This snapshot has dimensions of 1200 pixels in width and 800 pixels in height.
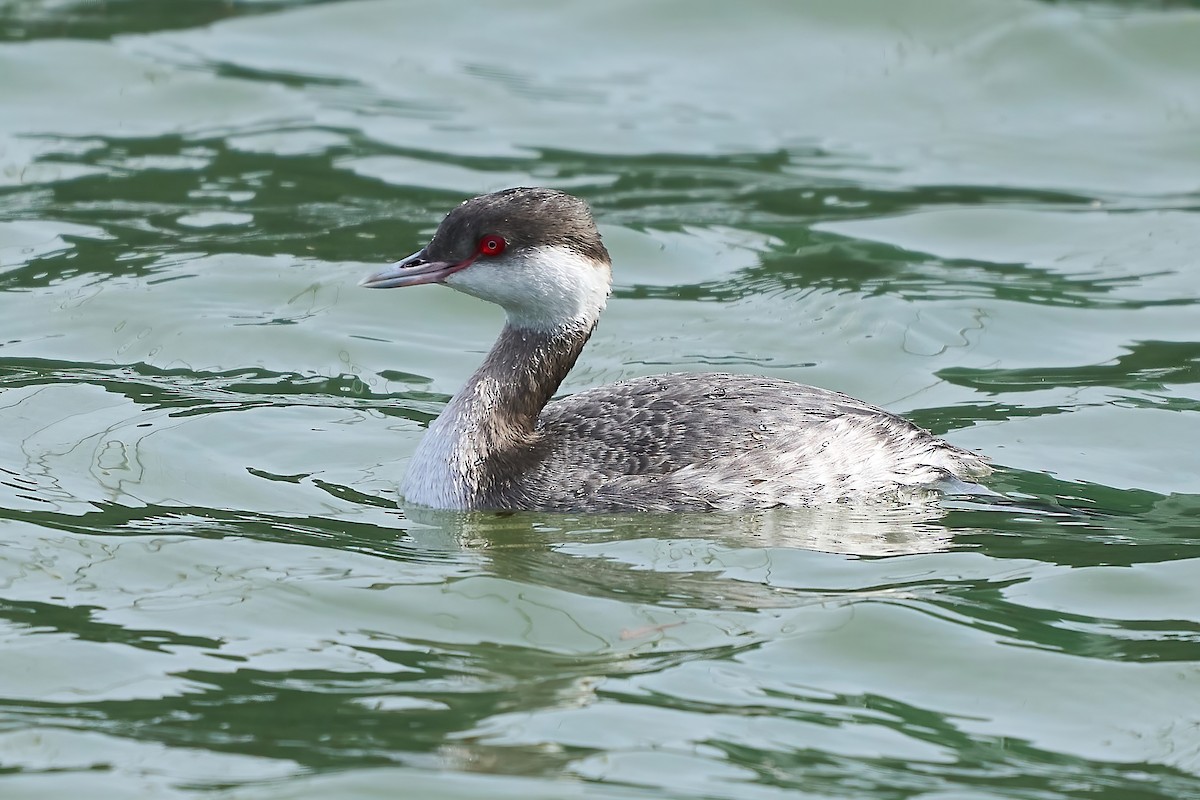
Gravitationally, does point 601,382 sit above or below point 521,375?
below

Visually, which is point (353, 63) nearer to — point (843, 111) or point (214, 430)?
point (843, 111)

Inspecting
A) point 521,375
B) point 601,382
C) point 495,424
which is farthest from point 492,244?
point 601,382

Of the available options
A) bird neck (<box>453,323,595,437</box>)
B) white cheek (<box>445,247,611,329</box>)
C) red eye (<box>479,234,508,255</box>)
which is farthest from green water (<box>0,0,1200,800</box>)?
red eye (<box>479,234,508,255</box>)

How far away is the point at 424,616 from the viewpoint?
6609 mm

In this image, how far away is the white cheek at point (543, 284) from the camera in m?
8.05

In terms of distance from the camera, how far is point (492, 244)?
8.02 metres

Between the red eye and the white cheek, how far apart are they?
38mm

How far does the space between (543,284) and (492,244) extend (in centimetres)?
28

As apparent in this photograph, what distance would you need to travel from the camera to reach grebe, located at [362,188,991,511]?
7.86 metres

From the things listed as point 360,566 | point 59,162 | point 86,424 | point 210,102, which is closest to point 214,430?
point 86,424

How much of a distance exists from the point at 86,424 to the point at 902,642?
13.5 ft

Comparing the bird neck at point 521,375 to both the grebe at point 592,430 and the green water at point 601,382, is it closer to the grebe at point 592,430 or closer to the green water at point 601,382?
the grebe at point 592,430

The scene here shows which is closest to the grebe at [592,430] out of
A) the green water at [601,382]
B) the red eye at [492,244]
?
the red eye at [492,244]

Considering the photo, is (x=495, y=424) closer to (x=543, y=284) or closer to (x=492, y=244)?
(x=543, y=284)
